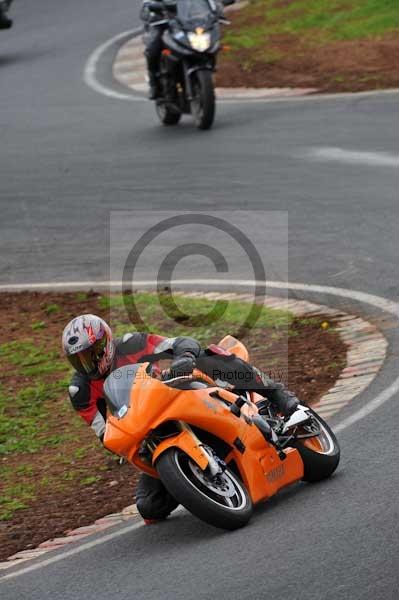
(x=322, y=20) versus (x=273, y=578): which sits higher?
(x=273, y=578)

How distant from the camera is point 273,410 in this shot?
812cm

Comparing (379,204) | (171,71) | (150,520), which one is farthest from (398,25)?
(150,520)

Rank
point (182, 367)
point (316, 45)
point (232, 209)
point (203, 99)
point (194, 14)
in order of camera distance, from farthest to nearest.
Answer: point (316, 45) < point (194, 14) < point (203, 99) < point (232, 209) < point (182, 367)

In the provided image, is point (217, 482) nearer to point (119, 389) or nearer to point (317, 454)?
point (119, 389)

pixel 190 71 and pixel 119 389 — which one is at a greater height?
pixel 119 389

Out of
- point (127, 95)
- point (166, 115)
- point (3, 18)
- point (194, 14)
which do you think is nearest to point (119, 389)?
point (194, 14)

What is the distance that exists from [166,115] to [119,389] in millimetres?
12396

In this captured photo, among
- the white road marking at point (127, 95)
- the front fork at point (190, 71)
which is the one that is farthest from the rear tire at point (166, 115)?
the white road marking at point (127, 95)

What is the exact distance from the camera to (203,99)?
17875 mm

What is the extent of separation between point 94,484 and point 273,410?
1.66 m

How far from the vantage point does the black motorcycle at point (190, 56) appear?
1808 cm

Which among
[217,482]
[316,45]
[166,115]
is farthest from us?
[316,45]

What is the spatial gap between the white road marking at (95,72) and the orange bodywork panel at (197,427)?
14.5 meters

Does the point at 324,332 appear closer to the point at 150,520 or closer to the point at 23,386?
the point at 23,386
